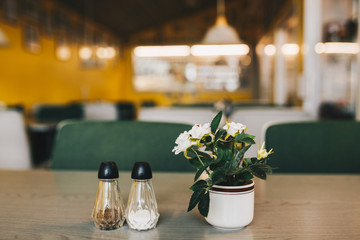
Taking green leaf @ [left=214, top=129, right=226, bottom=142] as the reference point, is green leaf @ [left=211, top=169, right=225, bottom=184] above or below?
below

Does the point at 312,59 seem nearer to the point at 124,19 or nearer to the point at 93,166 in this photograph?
the point at 93,166

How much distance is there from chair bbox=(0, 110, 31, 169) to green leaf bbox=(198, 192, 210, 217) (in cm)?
232

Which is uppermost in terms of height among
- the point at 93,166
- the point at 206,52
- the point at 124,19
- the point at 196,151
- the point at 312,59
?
the point at 124,19

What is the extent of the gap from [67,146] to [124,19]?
8206 millimetres

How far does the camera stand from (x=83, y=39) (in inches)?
306

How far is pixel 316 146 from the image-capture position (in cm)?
145

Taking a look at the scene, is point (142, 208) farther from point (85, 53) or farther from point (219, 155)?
point (85, 53)

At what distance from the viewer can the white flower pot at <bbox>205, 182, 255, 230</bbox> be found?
688 millimetres

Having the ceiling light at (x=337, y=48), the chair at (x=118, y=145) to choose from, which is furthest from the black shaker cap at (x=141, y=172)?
the ceiling light at (x=337, y=48)

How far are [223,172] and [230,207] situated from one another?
0.25 feet

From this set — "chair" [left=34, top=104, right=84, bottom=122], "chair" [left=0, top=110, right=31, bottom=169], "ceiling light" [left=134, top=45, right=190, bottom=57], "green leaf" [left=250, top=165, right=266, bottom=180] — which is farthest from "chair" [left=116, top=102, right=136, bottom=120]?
"green leaf" [left=250, top=165, right=266, bottom=180]

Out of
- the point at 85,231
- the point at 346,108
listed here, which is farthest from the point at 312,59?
the point at 85,231

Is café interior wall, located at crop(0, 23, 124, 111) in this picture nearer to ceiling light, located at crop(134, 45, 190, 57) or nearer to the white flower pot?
ceiling light, located at crop(134, 45, 190, 57)

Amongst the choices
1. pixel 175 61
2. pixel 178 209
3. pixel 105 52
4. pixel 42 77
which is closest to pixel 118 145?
pixel 178 209
